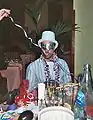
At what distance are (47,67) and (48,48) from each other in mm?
69

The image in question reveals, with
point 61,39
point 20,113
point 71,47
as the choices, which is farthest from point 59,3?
point 20,113

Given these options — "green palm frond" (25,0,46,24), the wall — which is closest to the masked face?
"green palm frond" (25,0,46,24)

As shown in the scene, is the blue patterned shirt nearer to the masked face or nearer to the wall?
the masked face

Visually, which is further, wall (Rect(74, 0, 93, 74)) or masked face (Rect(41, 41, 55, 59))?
wall (Rect(74, 0, 93, 74))

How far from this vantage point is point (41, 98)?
83 centimetres

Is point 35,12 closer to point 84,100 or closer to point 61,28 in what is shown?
point 61,28

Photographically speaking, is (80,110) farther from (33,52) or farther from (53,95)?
(33,52)

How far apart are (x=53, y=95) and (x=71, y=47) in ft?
2.12

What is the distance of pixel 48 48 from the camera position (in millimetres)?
890

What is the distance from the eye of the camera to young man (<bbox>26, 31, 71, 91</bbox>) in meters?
0.90

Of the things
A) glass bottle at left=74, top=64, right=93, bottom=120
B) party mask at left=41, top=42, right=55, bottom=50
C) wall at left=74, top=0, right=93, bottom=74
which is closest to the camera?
glass bottle at left=74, top=64, right=93, bottom=120

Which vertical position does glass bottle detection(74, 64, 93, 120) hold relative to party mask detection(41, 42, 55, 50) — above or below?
below

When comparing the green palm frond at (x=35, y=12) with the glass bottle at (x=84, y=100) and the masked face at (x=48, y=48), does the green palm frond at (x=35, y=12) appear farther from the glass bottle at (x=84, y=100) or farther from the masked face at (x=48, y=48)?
the glass bottle at (x=84, y=100)

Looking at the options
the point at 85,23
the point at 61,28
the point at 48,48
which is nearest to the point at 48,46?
the point at 48,48
